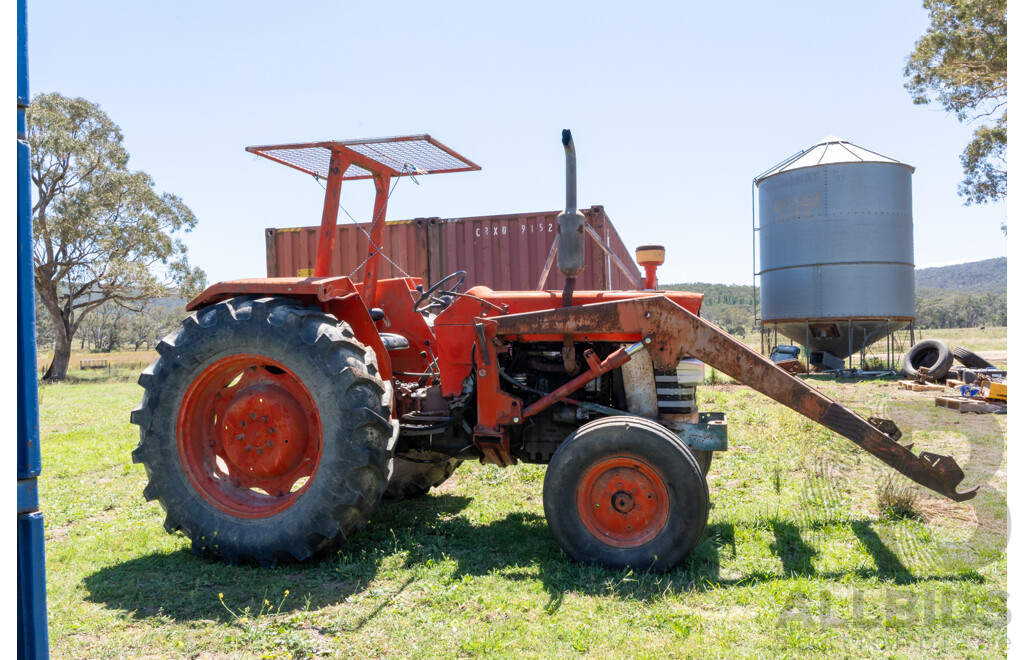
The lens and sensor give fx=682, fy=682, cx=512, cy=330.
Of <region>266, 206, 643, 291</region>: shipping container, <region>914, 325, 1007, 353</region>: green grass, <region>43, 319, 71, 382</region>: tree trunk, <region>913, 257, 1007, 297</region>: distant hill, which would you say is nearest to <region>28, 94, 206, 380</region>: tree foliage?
<region>43, 319, 71, 382</region>: tree trunk

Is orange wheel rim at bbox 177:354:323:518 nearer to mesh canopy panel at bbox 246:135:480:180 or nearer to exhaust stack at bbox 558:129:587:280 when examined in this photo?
mesh canopy panel at bbox 246:135:480:180

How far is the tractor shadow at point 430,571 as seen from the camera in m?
3.49

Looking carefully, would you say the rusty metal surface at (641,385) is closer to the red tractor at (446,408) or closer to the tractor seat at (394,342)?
the red tractor at (446,408)

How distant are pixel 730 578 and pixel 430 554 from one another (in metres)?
1.74

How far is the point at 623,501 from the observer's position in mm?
3809

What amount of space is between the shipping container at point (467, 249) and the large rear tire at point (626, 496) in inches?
265

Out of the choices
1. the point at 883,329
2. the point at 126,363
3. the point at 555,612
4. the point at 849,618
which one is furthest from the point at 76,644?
the point at 126,363

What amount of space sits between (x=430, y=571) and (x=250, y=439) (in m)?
1.39

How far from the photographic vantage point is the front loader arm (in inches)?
153

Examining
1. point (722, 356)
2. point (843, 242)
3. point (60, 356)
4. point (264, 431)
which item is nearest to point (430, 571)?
point (264, 431)

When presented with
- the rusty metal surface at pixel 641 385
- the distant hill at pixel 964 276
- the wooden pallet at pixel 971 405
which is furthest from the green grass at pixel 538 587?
the distant hill at pixel 964 276

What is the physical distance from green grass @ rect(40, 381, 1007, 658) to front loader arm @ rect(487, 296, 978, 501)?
0.54 metres

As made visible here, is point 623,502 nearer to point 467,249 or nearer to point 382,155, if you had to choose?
point 382,155

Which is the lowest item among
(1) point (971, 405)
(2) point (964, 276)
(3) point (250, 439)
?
(1) point (971, 405)
